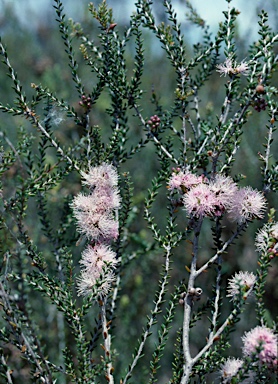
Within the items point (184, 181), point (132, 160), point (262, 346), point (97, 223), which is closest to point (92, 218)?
point (97, 223)

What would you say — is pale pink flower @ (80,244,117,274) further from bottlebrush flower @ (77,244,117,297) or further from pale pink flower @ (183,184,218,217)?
pale pink flower @ (183,184,218,217)

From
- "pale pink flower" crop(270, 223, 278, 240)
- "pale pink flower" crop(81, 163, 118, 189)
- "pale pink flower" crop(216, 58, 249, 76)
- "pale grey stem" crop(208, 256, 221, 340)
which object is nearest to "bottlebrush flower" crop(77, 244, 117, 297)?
"pale pink flower" crop(81, 163, 118, 189)

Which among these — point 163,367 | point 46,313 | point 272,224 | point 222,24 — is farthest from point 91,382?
point 163,367

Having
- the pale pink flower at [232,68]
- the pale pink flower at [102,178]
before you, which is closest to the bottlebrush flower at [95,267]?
the pale pink flower at [102,178]

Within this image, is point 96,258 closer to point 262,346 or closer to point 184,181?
point 184,181

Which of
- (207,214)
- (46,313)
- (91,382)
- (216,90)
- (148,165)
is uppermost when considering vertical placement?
(216,90)

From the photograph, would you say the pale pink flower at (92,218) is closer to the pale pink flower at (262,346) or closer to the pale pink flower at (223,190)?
the pale pink flower at (223,190)

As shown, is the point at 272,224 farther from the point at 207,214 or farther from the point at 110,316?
the point at 110,316
